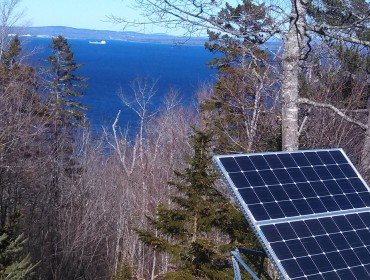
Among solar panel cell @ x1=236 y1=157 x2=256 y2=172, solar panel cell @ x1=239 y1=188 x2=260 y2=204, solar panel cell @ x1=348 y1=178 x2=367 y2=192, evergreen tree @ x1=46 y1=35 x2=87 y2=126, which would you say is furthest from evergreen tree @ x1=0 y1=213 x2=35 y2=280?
evergreen tree @ x1=46 y1=35 x2=87 y2=126

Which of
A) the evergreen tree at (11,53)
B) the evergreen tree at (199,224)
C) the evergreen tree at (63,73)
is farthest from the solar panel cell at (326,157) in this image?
the evergreen tree at (63,73)

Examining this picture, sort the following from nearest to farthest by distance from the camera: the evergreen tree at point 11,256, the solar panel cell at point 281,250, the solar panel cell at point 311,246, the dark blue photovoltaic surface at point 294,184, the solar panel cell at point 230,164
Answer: the solar panel cell at point 281,250 → the solar panel cell at point 311,246 → the dark blue photovoltaic surface at point 294,184 → the solar panel cell at point 230,164 → the evergreen tree at point 11,256

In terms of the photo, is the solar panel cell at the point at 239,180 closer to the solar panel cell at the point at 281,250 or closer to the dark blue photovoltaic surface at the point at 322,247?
the dark blue photovoltaic surface at the point at 322,247

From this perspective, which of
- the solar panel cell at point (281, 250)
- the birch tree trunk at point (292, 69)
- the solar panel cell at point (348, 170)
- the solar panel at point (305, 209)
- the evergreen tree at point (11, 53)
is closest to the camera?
the solar panel cell at point (281, 250)

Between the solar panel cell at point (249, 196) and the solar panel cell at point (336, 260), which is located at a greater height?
the solar panel cell at point (249, 196)

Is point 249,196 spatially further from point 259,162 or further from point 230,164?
point 259,162

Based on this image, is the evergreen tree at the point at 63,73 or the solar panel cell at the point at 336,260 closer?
the solar panel cell at the point at 336,260

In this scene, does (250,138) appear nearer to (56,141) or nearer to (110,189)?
(56,141)

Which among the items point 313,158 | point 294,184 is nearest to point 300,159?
point 313,158

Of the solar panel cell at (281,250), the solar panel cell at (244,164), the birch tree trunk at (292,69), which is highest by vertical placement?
the birch tree trunk at (292,69)
